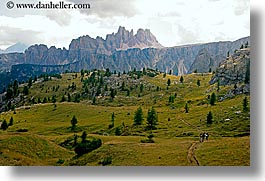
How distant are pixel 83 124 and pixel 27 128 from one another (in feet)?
7.72

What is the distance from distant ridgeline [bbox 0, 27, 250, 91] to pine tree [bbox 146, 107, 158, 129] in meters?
3.47

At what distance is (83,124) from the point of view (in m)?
15.8

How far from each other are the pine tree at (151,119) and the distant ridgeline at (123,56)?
137 inches

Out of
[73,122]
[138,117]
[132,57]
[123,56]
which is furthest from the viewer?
[123,56]

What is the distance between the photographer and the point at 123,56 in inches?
1420

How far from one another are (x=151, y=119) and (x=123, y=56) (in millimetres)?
20802

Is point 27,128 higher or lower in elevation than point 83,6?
lower

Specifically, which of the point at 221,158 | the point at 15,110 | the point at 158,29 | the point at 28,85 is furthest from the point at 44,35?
the point at 28,85

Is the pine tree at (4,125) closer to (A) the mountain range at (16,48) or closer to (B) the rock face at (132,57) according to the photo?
(A) the mountain range at (16,48)

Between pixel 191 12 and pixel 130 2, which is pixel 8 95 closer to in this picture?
pixel 130 2

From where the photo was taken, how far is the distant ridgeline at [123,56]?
19.2 metres

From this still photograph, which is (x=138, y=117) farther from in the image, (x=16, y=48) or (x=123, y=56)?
(x=123, y=56)

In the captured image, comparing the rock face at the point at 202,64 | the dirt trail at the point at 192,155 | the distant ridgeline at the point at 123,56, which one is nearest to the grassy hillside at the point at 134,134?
the dirt trail at the point at 192,155

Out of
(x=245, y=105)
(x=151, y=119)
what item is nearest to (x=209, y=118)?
(x=245, y=105)
